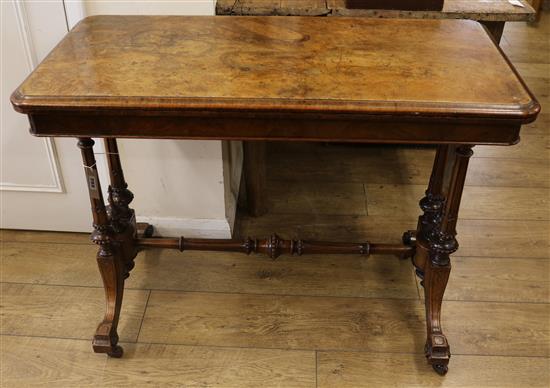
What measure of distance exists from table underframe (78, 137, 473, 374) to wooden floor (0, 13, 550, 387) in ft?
0.32

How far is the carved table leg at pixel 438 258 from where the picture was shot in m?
1.49

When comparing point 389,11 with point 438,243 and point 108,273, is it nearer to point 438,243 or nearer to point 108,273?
point 438,243

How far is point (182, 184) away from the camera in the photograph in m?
1.92

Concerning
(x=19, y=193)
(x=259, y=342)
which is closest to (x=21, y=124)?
(x=19, y=193)

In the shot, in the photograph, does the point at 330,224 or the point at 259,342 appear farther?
the point at 330,224

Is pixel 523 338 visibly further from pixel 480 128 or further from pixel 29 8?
pixel 29 8

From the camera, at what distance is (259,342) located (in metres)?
1.71

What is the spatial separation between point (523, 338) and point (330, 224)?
2.50 ft

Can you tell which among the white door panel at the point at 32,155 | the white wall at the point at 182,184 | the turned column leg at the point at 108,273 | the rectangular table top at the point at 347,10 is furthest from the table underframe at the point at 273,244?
the rectangular table top at the point at 347,10

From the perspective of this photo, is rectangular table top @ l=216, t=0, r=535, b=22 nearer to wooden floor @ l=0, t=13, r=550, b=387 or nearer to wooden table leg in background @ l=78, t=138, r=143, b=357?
wooden table leg in background @ l=78, t=138, r=143, b=357

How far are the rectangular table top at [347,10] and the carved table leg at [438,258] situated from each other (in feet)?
1.57

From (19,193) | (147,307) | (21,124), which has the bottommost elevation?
(147,307)

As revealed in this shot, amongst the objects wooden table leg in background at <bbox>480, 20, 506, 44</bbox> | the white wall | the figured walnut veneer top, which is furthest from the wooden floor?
the figured walnut veneer top

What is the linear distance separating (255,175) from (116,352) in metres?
0.80
